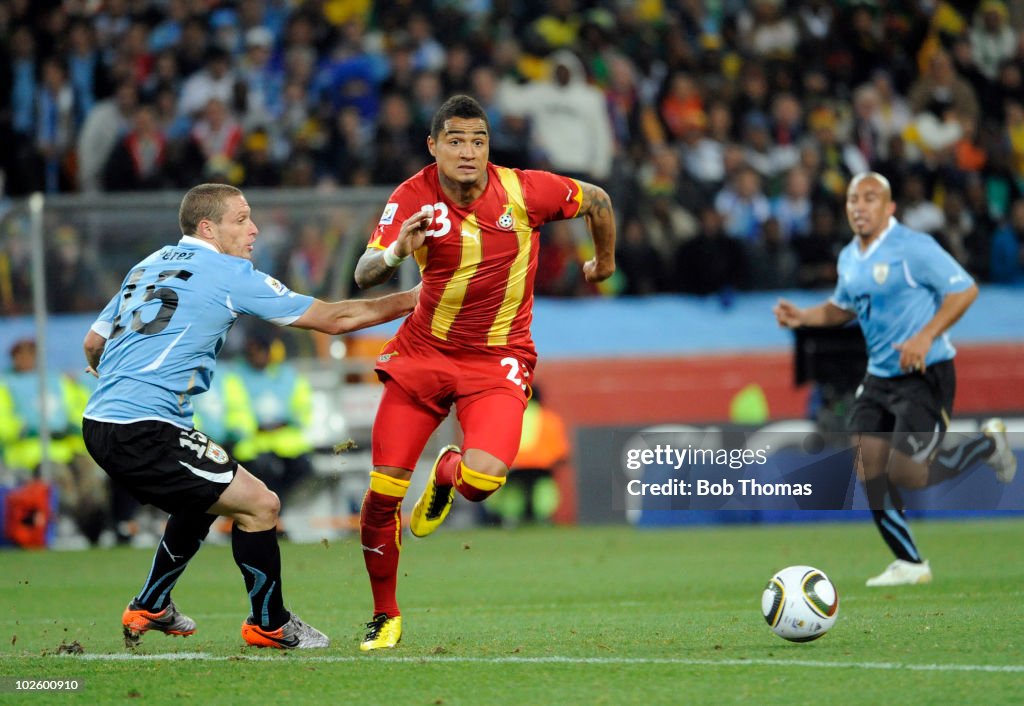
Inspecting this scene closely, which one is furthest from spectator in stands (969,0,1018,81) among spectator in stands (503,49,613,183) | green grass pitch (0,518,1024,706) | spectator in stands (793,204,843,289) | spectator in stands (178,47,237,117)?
spectator in stands (178,47,237,117)

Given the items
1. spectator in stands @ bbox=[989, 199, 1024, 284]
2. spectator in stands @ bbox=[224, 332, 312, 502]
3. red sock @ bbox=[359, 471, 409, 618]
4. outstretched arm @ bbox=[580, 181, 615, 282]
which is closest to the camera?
red sock @ bbox=[359, 471, 409, 618]

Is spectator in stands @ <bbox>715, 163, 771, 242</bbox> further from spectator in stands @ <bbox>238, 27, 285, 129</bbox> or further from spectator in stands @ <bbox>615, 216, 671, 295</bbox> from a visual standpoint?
spectator in stands @ <bbox>238, 27, 285, 129</bbox>

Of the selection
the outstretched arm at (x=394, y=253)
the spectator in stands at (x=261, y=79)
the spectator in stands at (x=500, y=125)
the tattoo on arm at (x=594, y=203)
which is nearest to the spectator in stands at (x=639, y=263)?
the spectator in stands at (x=500, y=125)

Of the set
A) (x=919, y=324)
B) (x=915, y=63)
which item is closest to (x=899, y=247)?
(x=919, y=324)

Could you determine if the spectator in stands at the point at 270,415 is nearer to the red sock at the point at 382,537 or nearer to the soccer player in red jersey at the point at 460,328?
the soccer player in red jersey at the point at 460,328

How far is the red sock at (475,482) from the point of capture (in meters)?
7.32

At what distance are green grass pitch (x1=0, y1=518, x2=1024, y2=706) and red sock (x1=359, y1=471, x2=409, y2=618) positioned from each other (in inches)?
10.8

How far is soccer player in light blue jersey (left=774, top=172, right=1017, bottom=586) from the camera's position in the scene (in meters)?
9.89

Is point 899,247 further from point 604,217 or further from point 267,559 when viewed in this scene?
point 267,559

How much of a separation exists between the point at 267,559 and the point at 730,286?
32.9 feet

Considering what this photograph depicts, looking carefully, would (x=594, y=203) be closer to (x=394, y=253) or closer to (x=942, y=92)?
(x=394, y=253)

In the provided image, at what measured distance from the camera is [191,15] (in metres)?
18.7

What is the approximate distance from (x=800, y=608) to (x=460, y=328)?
6.77 feet

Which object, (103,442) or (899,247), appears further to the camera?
(899,247)
